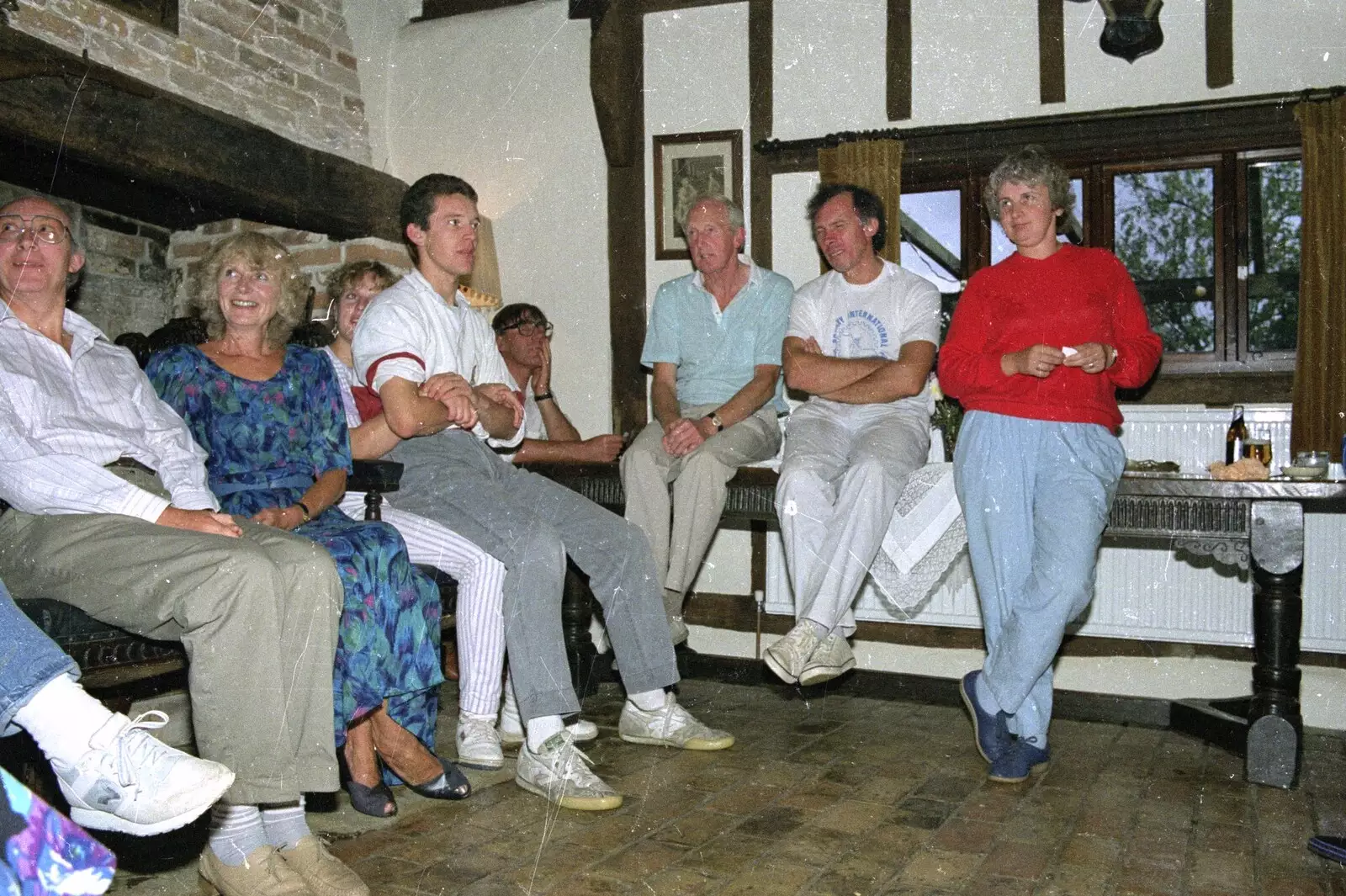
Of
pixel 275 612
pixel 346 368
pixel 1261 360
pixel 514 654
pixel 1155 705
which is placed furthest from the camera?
pixel 1261 360

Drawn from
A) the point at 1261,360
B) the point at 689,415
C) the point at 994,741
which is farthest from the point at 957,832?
the point at 1261,360

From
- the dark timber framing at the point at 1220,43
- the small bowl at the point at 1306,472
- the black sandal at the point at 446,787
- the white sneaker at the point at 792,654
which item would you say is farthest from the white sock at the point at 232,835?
the dark timber framing at the point at 1220,43

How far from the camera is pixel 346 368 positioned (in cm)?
324

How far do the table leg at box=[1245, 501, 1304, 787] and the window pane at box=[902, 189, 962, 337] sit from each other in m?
1.99

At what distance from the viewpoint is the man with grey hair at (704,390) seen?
3559mm

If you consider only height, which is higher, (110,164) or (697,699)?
(110,164)

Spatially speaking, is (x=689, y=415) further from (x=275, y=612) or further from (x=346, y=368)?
(x=275, y=612)

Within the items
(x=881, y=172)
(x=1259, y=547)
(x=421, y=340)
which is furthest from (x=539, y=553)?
(x=881, y=172)

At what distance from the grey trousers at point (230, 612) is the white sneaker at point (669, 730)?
3.94 ft

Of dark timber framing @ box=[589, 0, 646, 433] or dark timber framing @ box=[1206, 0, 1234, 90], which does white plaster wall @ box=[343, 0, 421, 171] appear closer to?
dark timber framing @ box=[589, 0, 646, 433]

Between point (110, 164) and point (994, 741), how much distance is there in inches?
129

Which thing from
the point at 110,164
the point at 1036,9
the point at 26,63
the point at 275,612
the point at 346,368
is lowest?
the point at 275,612

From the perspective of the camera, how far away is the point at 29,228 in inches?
94.1

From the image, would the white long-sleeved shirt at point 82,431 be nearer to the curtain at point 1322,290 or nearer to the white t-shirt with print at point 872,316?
the white t-shirt with print at point 872,316
